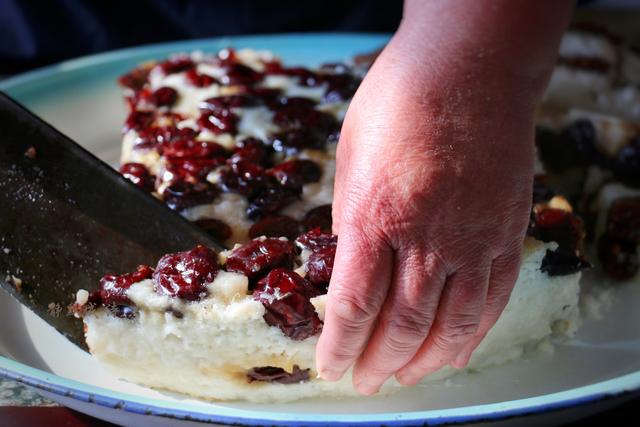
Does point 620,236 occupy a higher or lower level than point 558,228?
lower

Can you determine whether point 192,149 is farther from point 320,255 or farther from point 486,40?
point 486,40

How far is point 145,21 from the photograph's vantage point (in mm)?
4219

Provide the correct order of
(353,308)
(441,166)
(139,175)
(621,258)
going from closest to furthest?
(441,166)
(353,308)
(139,175)
(621,258)

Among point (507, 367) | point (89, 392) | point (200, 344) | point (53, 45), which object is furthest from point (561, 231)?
point (53, 45)

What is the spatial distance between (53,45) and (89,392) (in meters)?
3.00

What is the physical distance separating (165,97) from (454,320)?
4.92ft

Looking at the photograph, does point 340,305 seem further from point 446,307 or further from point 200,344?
point 200,344

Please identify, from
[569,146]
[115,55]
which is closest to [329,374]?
[569,146]

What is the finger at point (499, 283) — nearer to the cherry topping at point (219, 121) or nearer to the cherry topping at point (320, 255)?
the cherry topping at point (320, 255)

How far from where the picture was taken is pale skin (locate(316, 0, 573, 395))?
142cm

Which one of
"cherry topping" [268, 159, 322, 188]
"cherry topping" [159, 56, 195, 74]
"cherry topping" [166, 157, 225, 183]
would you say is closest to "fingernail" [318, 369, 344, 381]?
"cherry topping" [268, 159, 322, 188]

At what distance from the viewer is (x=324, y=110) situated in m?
2.53

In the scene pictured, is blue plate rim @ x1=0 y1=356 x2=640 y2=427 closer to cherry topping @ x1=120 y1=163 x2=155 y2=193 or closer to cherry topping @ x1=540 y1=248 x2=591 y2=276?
cherry topping @ x1=540 y1=248 x2=591 y2=276

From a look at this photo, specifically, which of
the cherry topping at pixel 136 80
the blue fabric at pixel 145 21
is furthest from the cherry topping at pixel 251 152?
the blue fabric at pixel 145 21
